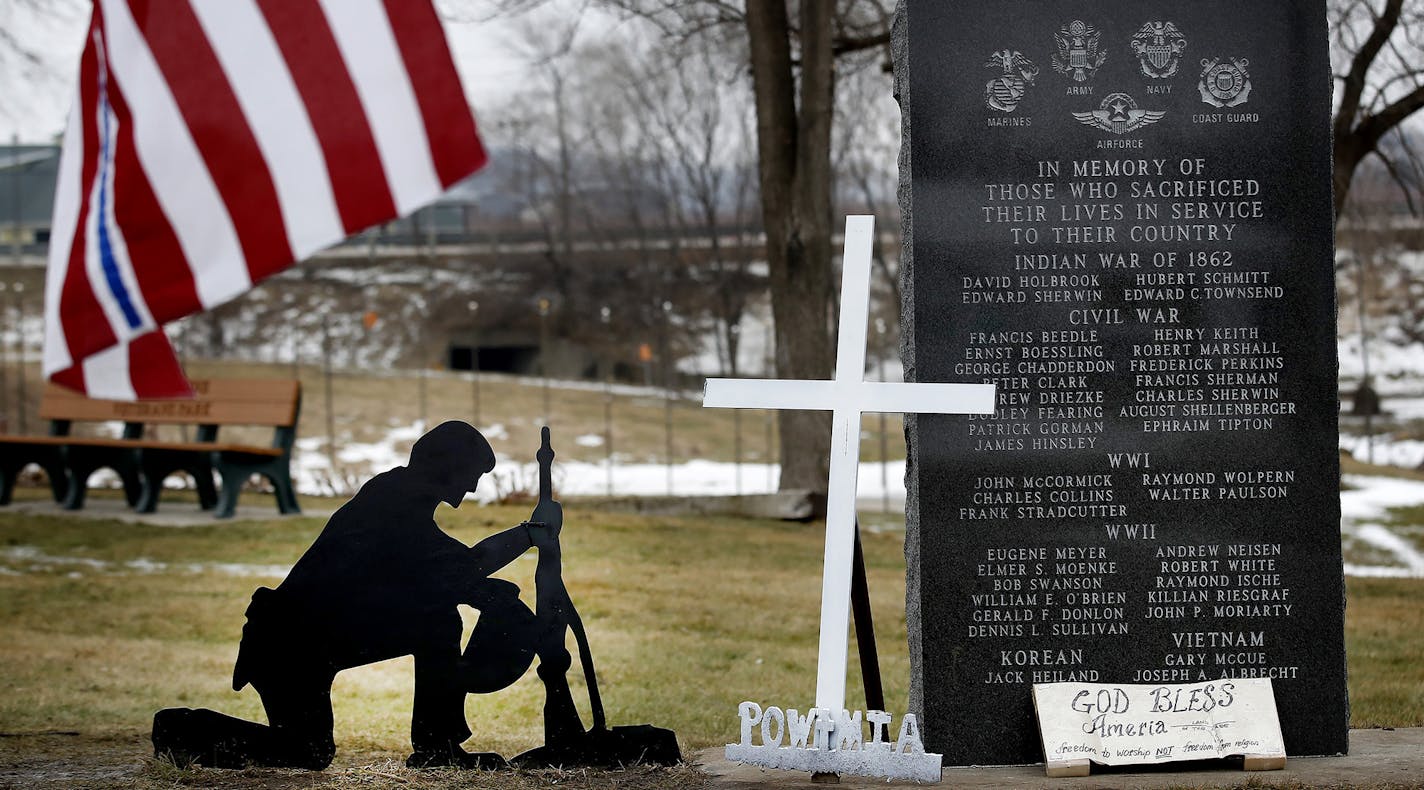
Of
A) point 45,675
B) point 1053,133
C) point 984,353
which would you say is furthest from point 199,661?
point 1053,133

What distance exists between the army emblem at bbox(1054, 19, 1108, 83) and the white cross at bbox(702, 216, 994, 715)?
3.46ft

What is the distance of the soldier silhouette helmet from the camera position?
513cm

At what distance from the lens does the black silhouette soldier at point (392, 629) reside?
16.4 feet

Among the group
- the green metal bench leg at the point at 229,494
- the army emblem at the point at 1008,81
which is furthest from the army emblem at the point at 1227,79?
the green metal bench leg at the point at 229,494

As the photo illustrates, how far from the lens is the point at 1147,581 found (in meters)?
5.19

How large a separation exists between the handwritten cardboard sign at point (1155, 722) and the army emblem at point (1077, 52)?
224cm

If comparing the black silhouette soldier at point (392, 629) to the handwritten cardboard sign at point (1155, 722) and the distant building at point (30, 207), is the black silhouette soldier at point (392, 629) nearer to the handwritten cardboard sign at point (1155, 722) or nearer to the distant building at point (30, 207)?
the handwritten cardboard sign at point (1155, 722)

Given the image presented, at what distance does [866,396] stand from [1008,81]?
1333mm

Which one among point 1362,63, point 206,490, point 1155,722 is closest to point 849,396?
point 1155,722

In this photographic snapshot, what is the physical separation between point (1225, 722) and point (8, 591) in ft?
26.4

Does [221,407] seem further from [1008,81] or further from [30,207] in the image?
[30,207]

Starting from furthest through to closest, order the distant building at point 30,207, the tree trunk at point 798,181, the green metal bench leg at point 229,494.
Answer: the distant building at point 30,207 → the tree trunk at point 798,181 → the green metal bench leg at point 229,494

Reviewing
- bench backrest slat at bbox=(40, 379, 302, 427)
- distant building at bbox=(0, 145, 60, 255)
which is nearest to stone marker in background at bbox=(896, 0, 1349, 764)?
bench backrest slat at bbox=(40, 379, 302, 427)

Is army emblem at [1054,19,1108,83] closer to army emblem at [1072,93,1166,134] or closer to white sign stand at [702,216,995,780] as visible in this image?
army emblem at [1072,93,1166,134]
